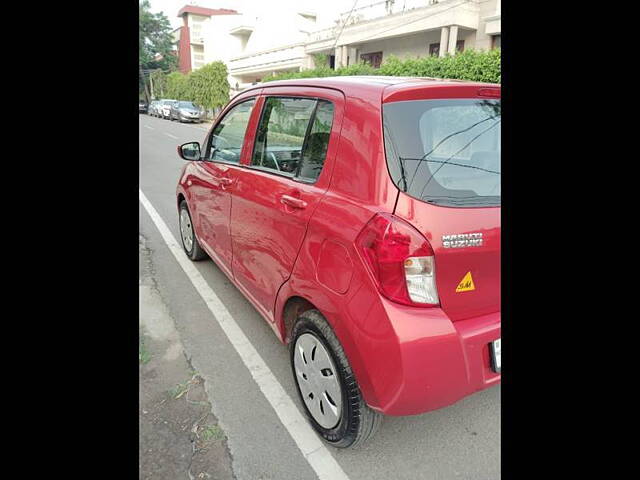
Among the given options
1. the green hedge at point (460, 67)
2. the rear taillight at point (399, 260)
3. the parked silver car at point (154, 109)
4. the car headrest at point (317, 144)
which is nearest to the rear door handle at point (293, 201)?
the car headrest at point (317, 144)

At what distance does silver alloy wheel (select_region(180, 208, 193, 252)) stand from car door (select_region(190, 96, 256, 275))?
521 mm

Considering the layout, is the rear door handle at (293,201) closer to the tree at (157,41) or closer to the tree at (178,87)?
the tree at (178,87)

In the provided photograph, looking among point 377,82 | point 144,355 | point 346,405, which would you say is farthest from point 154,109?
point 346,405

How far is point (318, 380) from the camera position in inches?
85.4

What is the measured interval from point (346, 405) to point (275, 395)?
27.9 inches

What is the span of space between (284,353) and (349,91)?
181cm

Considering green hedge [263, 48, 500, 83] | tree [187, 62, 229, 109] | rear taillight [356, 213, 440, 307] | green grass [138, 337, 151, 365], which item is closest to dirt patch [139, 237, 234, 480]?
green grass [138, 337, 151, 365]

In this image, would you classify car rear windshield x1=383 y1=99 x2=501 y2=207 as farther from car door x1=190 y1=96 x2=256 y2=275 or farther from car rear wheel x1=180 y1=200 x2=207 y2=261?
car rear wheel x1=180 y1=200 x2=207 y2=261

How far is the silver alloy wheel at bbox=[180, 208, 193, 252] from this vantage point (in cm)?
450

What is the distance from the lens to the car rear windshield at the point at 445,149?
1.80 m

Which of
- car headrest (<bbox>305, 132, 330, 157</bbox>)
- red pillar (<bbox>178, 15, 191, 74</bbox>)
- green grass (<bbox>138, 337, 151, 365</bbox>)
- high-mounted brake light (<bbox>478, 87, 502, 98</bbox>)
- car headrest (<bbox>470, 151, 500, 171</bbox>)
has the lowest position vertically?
green grass (<bbox>138, 337, 151, 365</bbox>)

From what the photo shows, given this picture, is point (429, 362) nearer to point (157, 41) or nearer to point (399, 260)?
point (399, 260)
